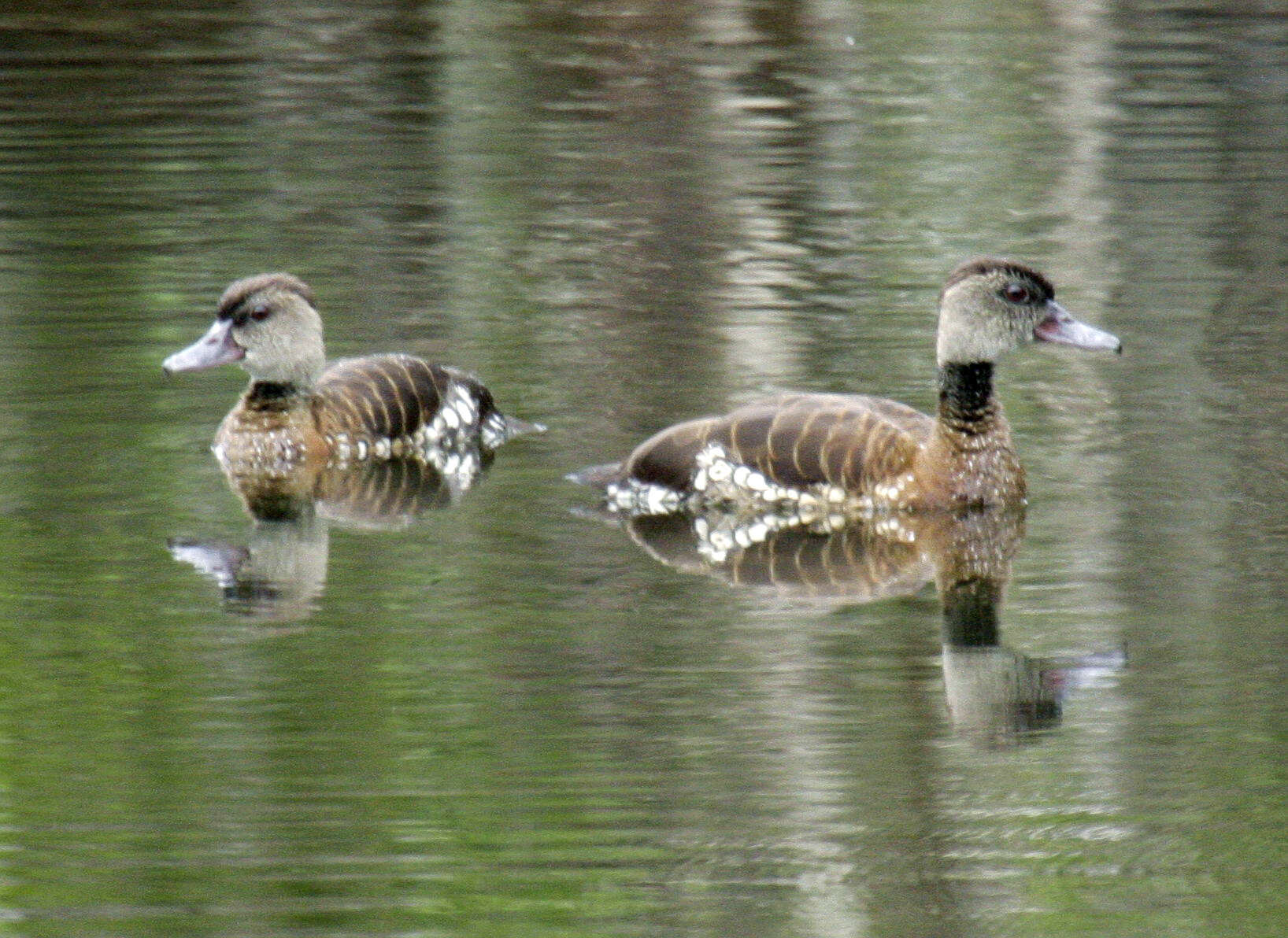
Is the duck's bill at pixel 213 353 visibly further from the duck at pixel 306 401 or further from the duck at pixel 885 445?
the duck at pixel 885 445

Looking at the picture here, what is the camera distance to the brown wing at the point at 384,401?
11492 mm

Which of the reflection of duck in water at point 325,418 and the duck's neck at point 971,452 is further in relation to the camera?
the reflection of duck in water at point 325,418

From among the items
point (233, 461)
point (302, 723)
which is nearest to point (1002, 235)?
point (233, 461)

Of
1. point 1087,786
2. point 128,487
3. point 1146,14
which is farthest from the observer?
point 1146,14

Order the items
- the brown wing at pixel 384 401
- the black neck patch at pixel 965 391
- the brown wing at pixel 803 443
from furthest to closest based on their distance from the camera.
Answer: the brown wing at pixel 384 401, the black neck patch at pixel 965 391, the brown wing at pixel 803 443

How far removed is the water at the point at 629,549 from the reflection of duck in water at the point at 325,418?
8.4 inches

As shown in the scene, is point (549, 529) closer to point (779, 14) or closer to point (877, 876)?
point (877, 876)

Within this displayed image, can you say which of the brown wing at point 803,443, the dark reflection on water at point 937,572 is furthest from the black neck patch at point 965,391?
the dark reflection on water at point 937,572

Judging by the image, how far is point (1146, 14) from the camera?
953 inches

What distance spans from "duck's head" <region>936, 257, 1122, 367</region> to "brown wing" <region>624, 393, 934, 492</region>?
13.1 inches

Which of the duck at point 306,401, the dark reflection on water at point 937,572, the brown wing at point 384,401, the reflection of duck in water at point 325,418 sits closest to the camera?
the dark reflection on water at point 937,572

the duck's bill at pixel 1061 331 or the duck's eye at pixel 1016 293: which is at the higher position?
the duck's eye at pixel 1016 293

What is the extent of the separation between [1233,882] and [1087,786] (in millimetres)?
790

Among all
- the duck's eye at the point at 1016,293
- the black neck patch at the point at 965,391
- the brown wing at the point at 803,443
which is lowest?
the brown wing at the point at 803,443
